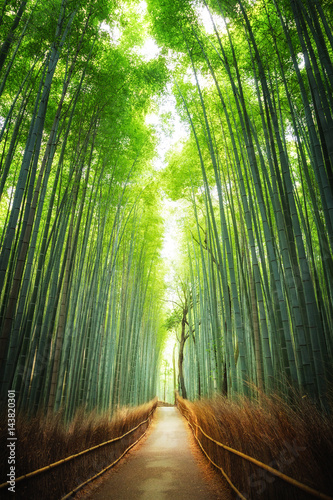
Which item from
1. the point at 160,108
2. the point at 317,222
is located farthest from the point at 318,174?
the point at 160,108

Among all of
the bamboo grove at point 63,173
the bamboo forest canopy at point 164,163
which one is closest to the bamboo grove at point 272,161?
the bamboo forest canopy at point 164,163

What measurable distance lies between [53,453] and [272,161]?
3.36 metres

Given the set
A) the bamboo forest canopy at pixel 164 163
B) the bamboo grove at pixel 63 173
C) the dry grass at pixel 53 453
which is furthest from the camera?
the bamboo grove at pixel 63 173

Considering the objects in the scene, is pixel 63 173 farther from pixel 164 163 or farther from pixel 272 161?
pixel 272 161

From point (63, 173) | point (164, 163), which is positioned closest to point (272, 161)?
point (63, 173)

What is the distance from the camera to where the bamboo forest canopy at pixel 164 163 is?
231 cm

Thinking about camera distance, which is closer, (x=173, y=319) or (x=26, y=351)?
(x=26, y=351)

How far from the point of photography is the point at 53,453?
2068mm

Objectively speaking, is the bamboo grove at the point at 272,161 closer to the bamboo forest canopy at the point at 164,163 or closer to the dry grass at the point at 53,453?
the bamboo forest canopy at the point at 164,163

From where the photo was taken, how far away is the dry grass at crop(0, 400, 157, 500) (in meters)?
1.59

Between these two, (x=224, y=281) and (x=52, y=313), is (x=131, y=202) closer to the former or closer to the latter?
(x=224, y=281)

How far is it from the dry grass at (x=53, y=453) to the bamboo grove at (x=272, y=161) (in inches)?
70.2

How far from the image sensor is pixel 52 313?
3.12m

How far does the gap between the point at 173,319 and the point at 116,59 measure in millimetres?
10918
